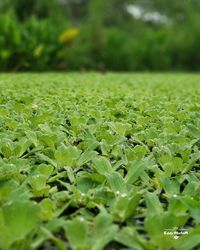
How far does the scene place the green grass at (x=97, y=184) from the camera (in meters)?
0.73

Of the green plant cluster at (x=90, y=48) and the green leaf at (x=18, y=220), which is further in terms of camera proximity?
the green plant cluster at (x=90, y=48)

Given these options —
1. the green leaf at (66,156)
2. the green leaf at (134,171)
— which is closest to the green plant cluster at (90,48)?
the green leaf at (66,156)

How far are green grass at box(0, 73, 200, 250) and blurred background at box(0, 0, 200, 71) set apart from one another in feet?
21.0

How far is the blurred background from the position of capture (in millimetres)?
8070

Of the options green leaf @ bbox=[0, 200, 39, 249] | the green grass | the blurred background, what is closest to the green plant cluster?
the blurred background

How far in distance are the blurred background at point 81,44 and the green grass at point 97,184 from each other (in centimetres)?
641

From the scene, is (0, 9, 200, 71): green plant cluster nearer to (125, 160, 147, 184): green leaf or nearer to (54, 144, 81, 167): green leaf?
(54, 144, 81, 167): green leaf

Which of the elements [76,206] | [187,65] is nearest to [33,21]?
[187,65]

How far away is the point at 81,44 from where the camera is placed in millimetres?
10844

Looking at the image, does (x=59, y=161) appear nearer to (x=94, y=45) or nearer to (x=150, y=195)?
(x=150, y=195)

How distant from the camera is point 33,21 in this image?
8.44 metres

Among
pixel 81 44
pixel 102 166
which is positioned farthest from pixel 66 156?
pixel 81 44

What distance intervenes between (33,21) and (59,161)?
7688 millimetres

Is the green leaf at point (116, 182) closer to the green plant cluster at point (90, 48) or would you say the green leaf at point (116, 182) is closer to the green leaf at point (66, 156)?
the green leaf at point (66, 156)
